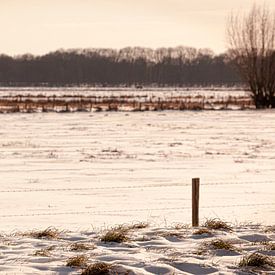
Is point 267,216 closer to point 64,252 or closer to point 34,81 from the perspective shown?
point 64,252

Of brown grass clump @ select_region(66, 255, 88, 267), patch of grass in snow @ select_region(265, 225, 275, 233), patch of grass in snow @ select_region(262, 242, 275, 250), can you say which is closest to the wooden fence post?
patch of grass in snow @ select_region(265, 225, 275, 233)

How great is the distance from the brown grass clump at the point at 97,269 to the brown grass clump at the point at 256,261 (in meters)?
1.40

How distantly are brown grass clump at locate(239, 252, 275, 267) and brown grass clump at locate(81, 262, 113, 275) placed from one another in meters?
1.40

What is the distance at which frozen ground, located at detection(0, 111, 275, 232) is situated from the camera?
1073 centimetres

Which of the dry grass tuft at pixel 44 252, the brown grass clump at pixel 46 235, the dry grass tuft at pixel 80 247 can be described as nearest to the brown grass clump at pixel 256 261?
the dry grass tuft at pixel 80 247

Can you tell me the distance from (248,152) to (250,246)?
14100mm

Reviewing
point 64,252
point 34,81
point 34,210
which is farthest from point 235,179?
point 34,81

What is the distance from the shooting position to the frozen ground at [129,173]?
423 inches

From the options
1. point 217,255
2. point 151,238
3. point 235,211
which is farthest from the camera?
point 235,211

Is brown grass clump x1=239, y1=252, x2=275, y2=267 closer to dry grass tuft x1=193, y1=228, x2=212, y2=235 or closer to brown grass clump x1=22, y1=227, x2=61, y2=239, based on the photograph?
dry grass tuft x1=193, y1=228, x2=212, y2=235

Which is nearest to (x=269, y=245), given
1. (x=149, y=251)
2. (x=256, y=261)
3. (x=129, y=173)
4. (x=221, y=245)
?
(x=221, y=245)

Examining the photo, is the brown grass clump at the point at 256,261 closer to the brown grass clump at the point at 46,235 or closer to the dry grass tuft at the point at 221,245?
the dry grass tuft at the point at 221,245

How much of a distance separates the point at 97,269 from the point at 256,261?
5.55ft

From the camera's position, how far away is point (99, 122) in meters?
34.2
